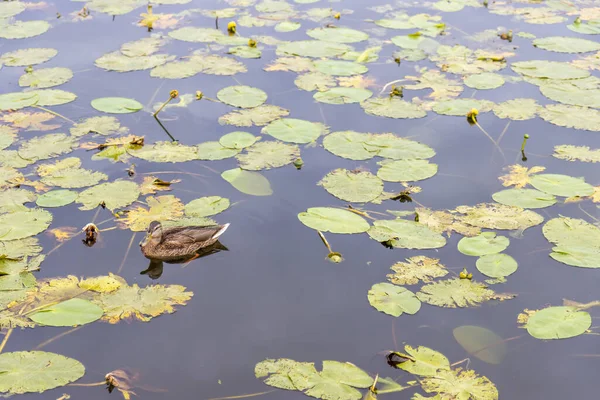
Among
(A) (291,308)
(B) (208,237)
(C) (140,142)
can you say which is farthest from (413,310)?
(C) (140,142)

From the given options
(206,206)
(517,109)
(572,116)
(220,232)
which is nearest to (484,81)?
(517,109)

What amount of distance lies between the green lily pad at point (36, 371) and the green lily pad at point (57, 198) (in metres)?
1.30

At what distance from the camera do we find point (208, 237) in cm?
378

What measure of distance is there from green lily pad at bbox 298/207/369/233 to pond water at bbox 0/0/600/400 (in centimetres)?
5

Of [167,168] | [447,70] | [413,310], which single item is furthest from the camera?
[447,70]

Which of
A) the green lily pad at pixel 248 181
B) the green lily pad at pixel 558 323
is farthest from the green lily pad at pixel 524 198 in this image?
the green lily pad at pixel 248 181

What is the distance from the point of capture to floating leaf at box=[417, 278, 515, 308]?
3375mm

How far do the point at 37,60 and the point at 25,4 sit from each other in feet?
6.50

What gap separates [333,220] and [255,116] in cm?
155

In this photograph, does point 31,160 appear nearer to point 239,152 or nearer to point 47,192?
point 47,192

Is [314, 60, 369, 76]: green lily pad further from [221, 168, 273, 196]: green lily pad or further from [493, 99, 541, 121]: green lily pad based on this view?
[221, 168, 273, 196]: green lily pad

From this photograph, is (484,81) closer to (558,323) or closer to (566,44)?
(566,44)

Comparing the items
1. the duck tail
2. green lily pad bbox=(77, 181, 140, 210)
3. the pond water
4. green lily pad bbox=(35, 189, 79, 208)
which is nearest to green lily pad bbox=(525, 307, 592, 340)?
the pond water

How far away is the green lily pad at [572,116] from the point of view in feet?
16.5
